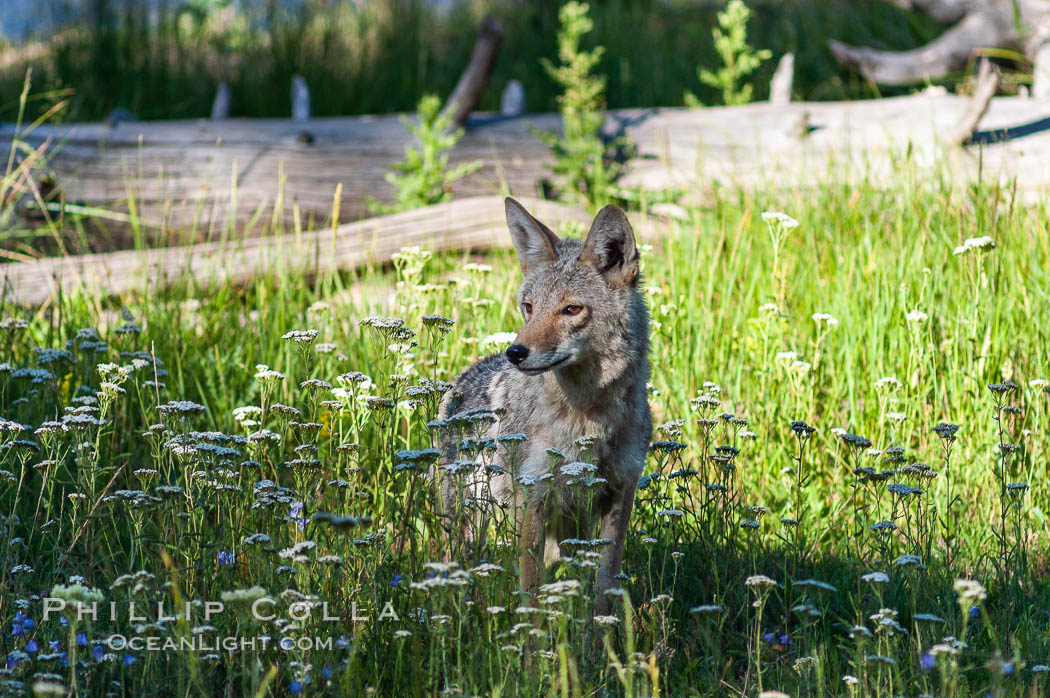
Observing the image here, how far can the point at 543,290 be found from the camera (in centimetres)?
374

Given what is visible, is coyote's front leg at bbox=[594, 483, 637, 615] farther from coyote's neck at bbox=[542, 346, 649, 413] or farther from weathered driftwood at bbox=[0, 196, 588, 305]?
weathered driftwood at bbox=[0, 196, 588, 305]

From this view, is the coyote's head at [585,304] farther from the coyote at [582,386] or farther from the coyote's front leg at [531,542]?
the coyote's front leg at [531,542]

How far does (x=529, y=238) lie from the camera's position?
13.2 ft

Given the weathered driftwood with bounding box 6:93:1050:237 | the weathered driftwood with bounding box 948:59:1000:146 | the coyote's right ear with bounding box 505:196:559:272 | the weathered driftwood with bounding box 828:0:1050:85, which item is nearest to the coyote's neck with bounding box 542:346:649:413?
the coyote's right ear with bounding box 505:196:559:272

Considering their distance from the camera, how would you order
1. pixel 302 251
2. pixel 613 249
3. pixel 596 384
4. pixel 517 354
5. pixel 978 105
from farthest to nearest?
pixel 978 105 → pixel 302 251 → pixel 613 249 → pixel 596 384 → pixel 517 354

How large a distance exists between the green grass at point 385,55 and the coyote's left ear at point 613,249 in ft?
24.5

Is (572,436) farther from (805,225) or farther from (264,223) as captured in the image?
(264,223)

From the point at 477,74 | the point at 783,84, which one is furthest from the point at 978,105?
the point at 477,74

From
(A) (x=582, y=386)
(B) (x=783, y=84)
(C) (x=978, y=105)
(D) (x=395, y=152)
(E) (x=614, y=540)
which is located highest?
(B) (x=783, y=84)

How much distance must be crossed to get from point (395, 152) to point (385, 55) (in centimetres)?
488

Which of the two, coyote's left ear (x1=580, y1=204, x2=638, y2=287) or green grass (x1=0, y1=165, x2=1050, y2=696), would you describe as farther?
coyote's left ear (x1=580, y1=204, x2=638, y2=287)

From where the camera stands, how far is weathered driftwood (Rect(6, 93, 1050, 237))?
817 cm

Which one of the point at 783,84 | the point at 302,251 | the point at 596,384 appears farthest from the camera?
the point at 783,84

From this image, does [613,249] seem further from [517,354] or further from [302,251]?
[302,251]
